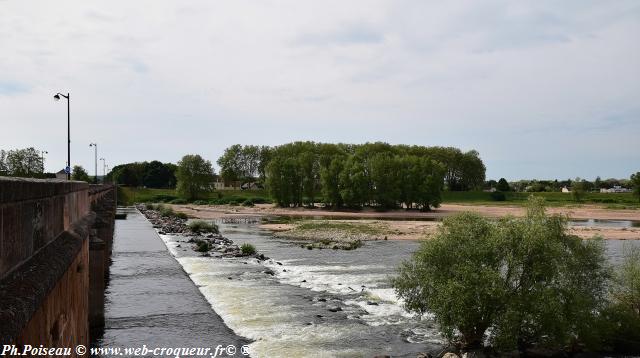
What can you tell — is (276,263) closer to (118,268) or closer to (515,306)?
(118,268)

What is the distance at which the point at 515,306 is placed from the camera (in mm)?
19422

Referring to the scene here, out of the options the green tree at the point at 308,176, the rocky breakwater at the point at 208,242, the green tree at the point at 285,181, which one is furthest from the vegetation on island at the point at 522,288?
the green tree at the point at 308,176

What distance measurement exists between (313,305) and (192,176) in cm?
13667

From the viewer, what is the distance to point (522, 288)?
20422mm

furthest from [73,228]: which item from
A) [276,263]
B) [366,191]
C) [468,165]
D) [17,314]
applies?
[468,165]

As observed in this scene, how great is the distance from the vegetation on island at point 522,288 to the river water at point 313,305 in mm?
1964

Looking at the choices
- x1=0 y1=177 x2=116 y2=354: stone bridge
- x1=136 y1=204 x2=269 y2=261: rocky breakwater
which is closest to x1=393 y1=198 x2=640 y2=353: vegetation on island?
x1=0 y1=177 x2=116 y2=354: stone bridge

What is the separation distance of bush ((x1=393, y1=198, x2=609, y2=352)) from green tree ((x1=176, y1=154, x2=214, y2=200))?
5543 inches

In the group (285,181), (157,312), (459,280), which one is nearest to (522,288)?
(459,280)

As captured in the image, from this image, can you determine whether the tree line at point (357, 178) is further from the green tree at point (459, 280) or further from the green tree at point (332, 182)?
the green tree at point (459, 280)

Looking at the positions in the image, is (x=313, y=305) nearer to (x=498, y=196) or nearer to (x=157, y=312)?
(x=157, y=312)

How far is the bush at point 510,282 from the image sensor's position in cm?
1931

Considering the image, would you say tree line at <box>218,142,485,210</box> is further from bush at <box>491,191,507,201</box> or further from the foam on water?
the foam on water

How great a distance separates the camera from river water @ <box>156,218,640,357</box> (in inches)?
787
